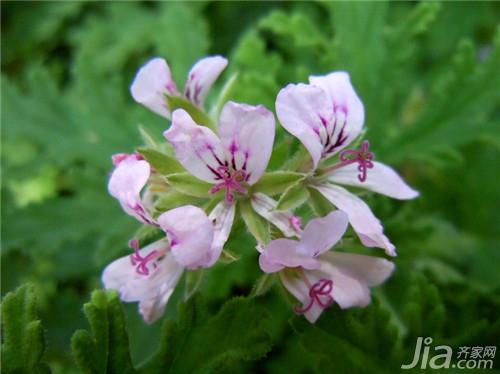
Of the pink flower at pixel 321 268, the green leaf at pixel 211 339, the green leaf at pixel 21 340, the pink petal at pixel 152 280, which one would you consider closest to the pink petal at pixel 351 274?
the pink flower at pixel 321 268

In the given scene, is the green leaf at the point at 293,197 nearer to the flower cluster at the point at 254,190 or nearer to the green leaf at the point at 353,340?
the flower cluster at the point at 254,190

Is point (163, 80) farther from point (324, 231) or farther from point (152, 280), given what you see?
point (324, 231)

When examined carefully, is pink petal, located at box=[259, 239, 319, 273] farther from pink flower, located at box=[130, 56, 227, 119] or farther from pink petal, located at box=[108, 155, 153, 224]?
pink flower, located at box=[130, 56, 227, 119]

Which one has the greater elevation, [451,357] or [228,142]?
[228,142]

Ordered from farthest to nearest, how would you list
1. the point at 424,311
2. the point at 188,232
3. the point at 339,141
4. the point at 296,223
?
the point at 424,311
the point at 339,141
the point at 296,223
the point at 188,232

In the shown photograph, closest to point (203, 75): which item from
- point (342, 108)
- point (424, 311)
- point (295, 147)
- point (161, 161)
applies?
point (161, 161)

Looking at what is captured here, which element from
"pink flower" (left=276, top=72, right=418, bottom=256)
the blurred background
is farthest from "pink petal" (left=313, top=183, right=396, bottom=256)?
the blurred background
